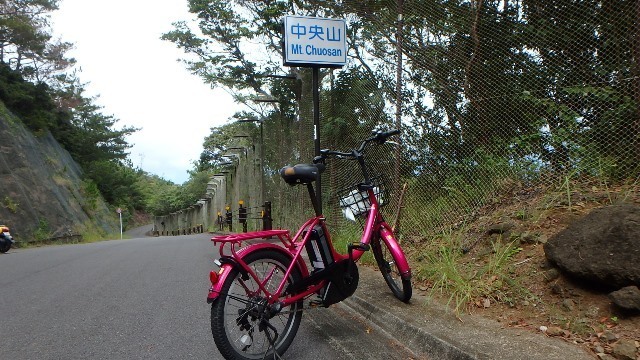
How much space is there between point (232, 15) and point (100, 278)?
15.2 meters

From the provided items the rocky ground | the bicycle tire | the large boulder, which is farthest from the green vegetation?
the large boulder

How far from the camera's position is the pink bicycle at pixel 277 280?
272cm

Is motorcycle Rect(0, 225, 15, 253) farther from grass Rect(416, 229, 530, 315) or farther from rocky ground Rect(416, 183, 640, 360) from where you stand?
rocky ground Rect(416, 183, 640, 360)

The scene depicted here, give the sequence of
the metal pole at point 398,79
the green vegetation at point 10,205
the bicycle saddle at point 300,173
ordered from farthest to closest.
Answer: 1. the green vegetation at point 10,205
2. the metal pole at point 398,79
3. the bicycle saddle at point 300,173

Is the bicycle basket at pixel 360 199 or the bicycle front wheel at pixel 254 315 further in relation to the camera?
the bicycle basket at pixel 360 199

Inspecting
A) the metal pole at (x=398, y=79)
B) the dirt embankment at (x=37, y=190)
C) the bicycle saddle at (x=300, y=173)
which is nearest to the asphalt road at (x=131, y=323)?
the bicycle saddle at (x=300, y=173)

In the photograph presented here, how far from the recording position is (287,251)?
3.10 metres

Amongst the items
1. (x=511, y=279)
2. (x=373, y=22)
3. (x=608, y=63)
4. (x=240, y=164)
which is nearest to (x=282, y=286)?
(x=511, y=279)

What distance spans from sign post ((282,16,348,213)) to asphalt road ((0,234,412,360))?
2.17 m

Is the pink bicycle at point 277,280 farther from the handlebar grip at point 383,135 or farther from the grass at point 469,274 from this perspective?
the grass at point 469,274

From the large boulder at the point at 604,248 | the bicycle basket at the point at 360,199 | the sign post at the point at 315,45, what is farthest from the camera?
the sign post at the point at 315,45

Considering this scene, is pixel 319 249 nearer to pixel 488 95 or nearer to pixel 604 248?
pixel 604 248

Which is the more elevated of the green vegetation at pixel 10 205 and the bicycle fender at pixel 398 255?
the green vegetation at pixel 10 205

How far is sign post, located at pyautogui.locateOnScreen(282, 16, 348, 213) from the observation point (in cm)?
579
